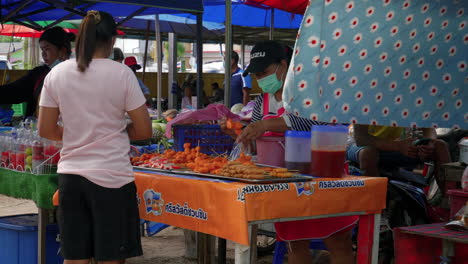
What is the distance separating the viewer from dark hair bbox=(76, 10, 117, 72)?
293 centimetres

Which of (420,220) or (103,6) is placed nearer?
(420,220)

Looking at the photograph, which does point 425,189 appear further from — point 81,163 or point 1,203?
point 1,203

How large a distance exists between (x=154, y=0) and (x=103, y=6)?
1.94 metres

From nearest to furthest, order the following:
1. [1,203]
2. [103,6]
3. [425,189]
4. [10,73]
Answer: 1. [425,189]
2. [103,6]
3. [1,203]
4. [10,73]

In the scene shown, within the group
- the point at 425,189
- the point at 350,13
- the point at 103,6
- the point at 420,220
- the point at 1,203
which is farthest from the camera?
the point at 1,203

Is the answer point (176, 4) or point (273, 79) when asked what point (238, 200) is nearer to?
point (273, 79)

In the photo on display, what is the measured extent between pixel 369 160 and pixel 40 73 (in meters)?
2.82

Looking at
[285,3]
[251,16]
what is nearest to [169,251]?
[285,3]

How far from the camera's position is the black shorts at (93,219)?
3000mm

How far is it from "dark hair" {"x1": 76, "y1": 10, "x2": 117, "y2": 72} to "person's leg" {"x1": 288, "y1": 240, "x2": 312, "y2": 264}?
1590mm

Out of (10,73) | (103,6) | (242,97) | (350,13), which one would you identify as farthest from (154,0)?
(10,73)

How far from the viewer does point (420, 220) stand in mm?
4641

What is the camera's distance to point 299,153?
332 centimetres

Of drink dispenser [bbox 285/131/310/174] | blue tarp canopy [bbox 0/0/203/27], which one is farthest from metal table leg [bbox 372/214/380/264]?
blue tarp canopy [bbox 0/0/203/27]
